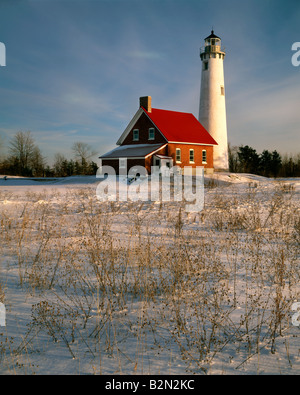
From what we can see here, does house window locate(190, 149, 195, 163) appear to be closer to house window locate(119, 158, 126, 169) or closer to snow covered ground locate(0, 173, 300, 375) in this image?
house window locate(119, 158, 126, 169)

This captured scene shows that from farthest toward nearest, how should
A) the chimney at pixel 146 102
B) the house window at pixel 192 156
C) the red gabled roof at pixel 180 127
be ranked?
the house window at pixel 192 156 < the chimney at pixel 146 102 < the red gabled roof at pixel 180 127

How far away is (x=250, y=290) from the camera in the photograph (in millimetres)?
4918

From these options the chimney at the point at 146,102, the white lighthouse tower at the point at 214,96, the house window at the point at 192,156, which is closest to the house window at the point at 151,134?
the chimney at the point at 146,102

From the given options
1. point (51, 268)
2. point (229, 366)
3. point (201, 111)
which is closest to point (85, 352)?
point (229, 366)

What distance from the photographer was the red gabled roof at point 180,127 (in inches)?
1239

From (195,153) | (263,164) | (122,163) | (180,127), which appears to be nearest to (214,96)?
(180,127)

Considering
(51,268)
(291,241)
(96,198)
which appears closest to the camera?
(51,268)

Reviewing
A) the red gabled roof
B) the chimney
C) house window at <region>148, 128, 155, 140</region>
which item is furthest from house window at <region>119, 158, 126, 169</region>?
the chimney

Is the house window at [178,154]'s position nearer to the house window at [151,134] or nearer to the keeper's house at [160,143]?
the keeper's house at [160,143]

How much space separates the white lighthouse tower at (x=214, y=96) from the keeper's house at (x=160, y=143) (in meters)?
1.54
